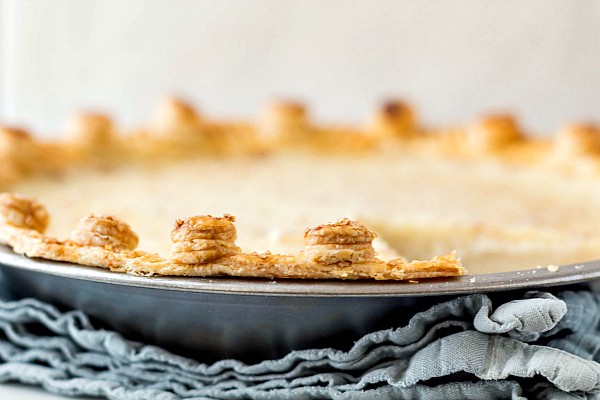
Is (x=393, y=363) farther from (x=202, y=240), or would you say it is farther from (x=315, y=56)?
(x=315, y=56)

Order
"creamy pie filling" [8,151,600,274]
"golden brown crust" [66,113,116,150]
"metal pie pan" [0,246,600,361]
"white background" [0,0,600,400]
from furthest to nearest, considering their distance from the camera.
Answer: "white background" [0,0,600,400], "golden brown crust" [66,113,116,150], "creamy pie filling" [8,151,600,274], "metal pie pan" [0,246,600,361]

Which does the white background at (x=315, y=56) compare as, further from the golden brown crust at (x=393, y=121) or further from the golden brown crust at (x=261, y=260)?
the golden brown crust at (x=261, y=260)

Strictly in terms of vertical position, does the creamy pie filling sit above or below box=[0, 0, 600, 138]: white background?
below

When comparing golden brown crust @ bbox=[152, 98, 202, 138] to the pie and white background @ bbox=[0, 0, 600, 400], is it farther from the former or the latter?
white background @ bbox=[0, 0, 600, 400]

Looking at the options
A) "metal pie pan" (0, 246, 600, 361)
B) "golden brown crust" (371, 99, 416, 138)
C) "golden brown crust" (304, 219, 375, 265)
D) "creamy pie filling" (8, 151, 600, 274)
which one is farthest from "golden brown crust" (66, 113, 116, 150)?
"golden brown crust" (304, 219, 375, 265)

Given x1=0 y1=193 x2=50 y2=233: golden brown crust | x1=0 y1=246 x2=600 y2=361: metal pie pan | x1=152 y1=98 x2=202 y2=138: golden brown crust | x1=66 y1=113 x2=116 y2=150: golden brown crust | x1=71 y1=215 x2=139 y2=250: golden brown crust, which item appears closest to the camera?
x1=0 y1=246 x2=600 y2=361: metal pie pan

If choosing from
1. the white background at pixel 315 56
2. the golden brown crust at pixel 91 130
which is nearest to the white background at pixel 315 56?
the white background at pixel 315 56

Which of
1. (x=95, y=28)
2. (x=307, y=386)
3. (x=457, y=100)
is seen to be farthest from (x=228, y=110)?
(x=307, y=386)
